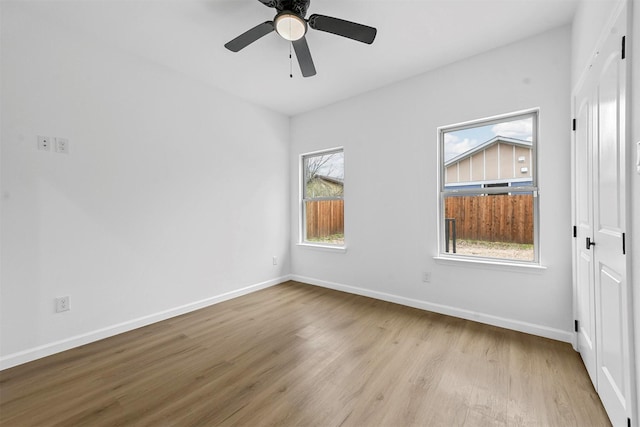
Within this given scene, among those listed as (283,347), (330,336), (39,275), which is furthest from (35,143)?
(330,336)

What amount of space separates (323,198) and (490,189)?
224 cm

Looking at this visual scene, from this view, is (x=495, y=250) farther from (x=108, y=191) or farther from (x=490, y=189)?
(x=108, y=191)

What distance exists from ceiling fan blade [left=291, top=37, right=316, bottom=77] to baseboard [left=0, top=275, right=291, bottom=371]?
→ 2.85 metres

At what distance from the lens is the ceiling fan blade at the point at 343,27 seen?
6.09ft

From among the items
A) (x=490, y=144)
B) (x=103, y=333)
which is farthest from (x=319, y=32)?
(x=103, y=333)

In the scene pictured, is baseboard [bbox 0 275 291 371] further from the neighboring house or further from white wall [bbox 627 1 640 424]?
white wall [bbox 627 1 640 424]

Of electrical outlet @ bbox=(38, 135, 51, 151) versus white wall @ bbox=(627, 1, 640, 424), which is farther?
electrical outlet @ bbox=(38, 135, 51, 151)

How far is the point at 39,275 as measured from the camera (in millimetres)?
2229

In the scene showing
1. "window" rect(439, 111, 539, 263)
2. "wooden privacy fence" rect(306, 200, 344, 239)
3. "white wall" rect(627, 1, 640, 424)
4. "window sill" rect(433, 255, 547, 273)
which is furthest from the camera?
"wooden privacy fence" rect(306, 200, 344, 239)

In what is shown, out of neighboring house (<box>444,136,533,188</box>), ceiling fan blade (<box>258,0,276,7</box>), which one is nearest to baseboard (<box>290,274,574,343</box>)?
neighboring house (<box>444,136,533,188</box>)

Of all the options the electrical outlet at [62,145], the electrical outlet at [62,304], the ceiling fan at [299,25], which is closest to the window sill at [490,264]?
the ceiling fan at [299,25]

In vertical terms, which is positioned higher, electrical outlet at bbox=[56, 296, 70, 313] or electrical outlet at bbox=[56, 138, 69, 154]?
electrical outlet at bbox=[56, 138, 69, 154]

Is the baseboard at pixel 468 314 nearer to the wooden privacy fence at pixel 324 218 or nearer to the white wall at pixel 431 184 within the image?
the white wall at pixel 431 184

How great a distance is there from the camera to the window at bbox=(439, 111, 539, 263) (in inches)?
104
